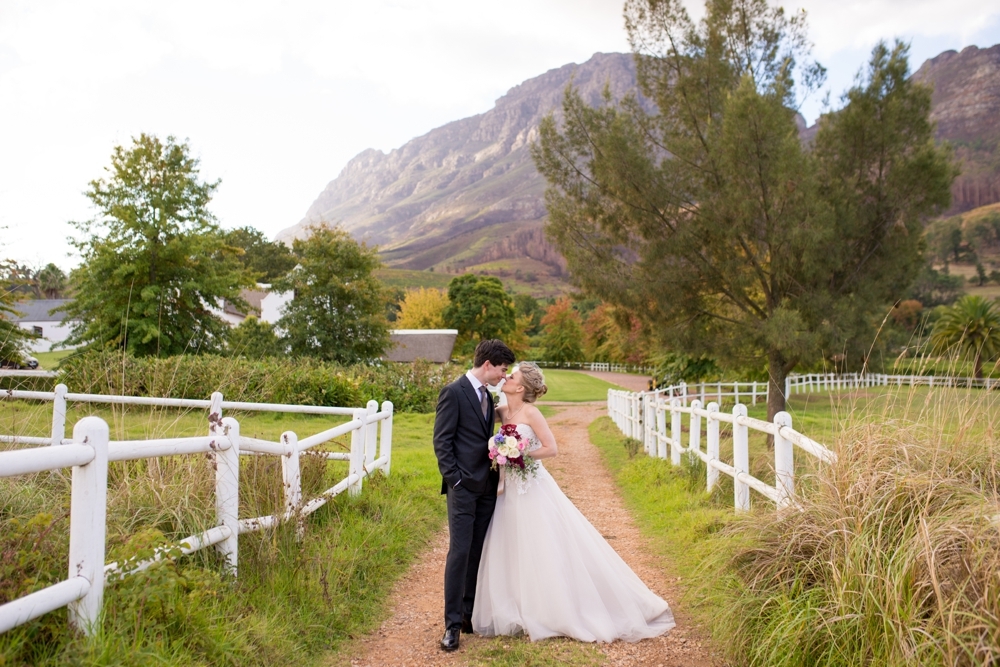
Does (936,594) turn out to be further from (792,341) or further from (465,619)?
(792,341)

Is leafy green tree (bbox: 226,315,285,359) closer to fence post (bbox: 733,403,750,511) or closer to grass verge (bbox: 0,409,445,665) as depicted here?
grass verge (bbox: 0,409,445,665)

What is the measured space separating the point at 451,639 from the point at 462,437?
4.17ft

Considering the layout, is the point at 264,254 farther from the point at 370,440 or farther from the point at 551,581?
the point at 551,581

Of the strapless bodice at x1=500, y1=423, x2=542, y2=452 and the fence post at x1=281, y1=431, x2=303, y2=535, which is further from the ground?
the strapless bodice at x1=500, y1=423, x2=542, y2=452

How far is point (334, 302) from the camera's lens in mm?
28844

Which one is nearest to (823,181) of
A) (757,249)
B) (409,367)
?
(757,249)

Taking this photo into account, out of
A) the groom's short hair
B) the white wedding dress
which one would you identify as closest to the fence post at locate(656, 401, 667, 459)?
the white wedding dress

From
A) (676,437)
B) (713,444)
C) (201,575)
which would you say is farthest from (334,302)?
(201,575)

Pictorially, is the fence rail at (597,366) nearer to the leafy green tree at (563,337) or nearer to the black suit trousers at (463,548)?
the leafy green tree at (563,337)

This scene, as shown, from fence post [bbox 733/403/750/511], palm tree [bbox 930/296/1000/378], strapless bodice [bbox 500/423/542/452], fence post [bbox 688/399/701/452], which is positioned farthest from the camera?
fence post [bbox 688/399/701/452]

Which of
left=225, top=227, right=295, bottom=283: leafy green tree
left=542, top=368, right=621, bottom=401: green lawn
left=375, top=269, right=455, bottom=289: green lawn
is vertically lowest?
left=542, top=368, right=621, bottom=401: green lawn

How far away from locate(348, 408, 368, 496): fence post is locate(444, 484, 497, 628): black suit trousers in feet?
8.66

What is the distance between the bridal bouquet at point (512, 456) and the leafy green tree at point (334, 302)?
23.7 meters

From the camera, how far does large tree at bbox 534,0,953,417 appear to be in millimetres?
15820
